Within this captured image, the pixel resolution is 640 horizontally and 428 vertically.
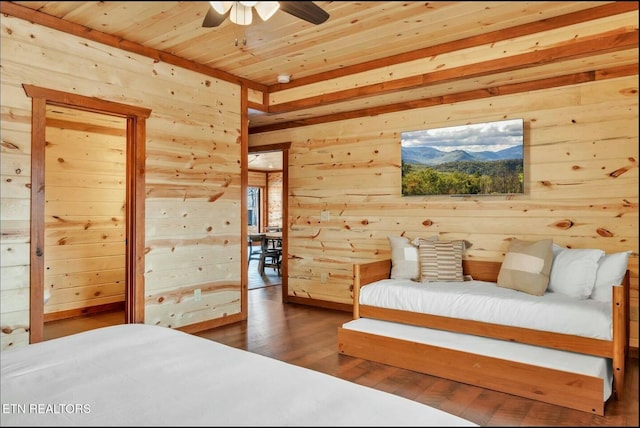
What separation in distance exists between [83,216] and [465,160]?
14.0 feet

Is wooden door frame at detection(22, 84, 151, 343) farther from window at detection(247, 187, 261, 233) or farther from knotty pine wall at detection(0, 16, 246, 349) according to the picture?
window at detection(247, 187, 261, 233)

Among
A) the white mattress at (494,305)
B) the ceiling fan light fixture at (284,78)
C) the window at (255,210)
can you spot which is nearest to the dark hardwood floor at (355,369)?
the white mattress at (494,305)

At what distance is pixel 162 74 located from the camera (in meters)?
3.67

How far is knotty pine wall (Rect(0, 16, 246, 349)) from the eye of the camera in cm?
279

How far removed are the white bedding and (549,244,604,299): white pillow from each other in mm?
2340

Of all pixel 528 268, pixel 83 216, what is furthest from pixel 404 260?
pixel 83 216

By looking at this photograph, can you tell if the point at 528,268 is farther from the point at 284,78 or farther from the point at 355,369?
the point at 284,78

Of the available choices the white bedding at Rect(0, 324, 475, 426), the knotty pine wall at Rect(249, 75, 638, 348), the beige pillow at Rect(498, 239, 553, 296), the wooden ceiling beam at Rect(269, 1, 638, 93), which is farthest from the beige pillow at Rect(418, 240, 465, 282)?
the white bedding at Rect(0, 324, 475, 426)

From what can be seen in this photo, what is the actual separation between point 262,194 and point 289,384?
11.3 metres

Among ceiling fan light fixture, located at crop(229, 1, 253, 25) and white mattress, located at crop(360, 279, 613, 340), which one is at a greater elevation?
ceiling fan light fixture, located at crop(229, 1, 253, 25)

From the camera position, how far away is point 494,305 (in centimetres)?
291

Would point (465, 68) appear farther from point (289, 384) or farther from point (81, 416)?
point (81, 416)

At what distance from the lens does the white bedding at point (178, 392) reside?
879 mm

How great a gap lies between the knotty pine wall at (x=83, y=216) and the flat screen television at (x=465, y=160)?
10.8ft
